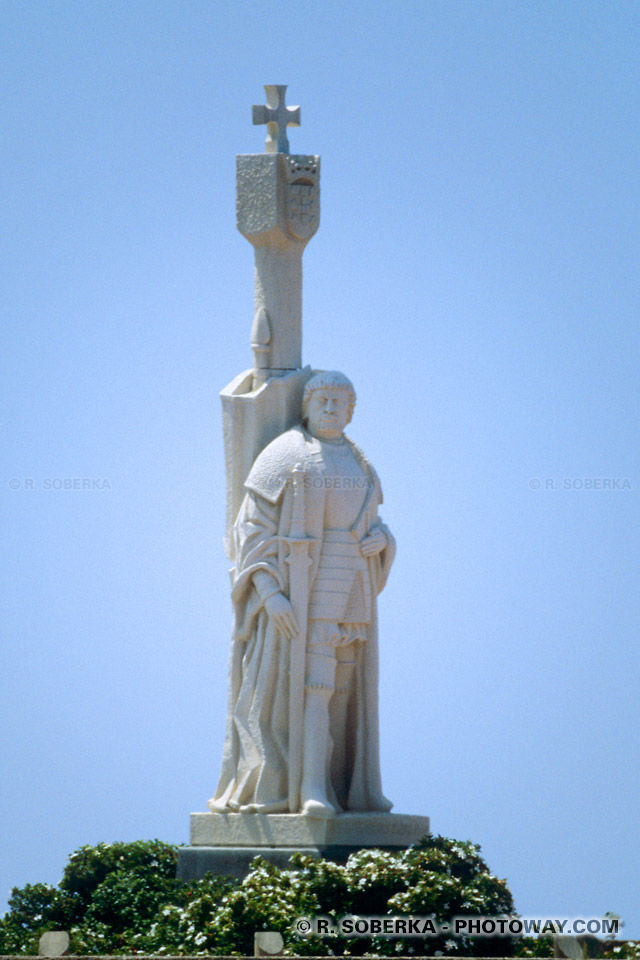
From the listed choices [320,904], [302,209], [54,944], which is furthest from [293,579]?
[54,944]

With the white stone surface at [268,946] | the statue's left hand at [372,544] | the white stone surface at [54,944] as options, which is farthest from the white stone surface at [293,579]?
the white stone surface at [54,944]

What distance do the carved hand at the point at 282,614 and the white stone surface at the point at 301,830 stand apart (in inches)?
68.8

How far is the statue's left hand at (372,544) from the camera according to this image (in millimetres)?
19953

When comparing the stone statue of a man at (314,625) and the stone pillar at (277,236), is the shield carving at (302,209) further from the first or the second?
the stone statue of a man at (314,625)

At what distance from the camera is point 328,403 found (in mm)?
20141

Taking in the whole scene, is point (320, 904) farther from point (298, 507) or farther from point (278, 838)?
point (298, 507)

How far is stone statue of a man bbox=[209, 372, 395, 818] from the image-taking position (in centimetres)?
1961

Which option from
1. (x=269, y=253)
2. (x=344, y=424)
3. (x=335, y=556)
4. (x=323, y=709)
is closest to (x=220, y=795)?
(x=323, y=709)

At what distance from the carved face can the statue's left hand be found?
1.07 metres

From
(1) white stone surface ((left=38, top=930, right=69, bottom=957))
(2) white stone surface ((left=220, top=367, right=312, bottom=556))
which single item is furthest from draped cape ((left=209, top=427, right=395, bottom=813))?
(1) white stone surface ((left=38, top=930, right=69, bottom=957))

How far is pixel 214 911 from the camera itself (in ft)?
60.1

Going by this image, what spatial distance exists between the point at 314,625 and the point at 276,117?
5.25m

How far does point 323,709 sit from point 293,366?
351cm

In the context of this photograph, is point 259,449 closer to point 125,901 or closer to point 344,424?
point 344,424
